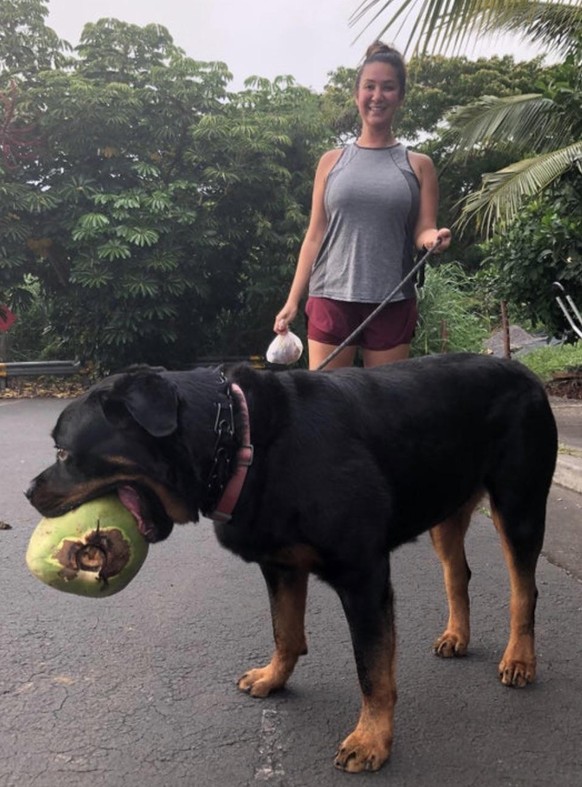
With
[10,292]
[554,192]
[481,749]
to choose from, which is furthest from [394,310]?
[10,292]

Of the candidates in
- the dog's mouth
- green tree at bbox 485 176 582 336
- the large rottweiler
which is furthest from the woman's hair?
green tree at bbox 485 176 582 336

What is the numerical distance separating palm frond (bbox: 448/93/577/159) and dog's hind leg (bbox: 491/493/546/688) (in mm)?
9995

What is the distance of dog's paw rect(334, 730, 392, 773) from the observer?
2275 millimetres

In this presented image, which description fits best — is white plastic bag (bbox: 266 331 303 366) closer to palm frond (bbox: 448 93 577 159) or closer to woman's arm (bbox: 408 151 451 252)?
woman's arm (bbox: 408 151 451 252)

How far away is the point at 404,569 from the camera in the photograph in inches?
160

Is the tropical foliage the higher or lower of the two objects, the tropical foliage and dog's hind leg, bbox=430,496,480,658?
the higher

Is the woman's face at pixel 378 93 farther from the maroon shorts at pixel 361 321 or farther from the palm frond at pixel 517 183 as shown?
the palm frond at pixel 517 183

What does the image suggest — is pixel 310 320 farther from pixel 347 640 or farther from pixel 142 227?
pixel 142 227

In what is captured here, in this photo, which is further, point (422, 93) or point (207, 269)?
point (422, 93)

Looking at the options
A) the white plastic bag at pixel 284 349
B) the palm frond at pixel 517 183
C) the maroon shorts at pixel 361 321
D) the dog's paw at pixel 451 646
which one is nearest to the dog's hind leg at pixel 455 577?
the dog's paw at pixel 451 646

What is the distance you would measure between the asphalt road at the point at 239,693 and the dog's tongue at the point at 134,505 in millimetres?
682

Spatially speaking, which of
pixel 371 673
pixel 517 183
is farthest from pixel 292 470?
pixel 517 183

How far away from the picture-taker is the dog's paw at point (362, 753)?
228 centimetres

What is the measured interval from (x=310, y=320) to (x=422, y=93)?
85.3ft
